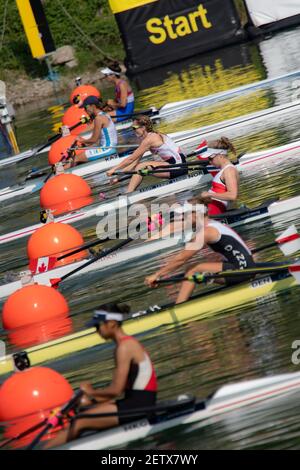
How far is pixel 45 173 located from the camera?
23.3 m

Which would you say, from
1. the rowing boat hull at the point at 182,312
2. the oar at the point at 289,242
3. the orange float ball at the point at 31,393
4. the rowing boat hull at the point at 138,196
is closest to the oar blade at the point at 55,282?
the rowing boat hull at the point at 182,312

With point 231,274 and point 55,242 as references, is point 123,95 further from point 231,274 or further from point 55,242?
point 231,274

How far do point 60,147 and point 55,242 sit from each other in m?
8.11

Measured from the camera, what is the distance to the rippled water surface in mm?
9172

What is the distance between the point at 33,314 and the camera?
1355cm

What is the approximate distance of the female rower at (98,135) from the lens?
22.2m

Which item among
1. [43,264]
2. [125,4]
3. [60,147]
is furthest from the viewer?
[125,4]

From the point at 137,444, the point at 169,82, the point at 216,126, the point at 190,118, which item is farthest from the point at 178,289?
the point at 169,82

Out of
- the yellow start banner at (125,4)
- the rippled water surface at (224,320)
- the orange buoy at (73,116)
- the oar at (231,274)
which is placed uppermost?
the yellow start banner at (125,4)

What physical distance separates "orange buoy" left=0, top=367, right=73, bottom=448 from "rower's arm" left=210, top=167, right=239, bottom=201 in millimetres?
5349

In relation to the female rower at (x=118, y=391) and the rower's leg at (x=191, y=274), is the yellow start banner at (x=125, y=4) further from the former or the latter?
the female rower at (x=118, y=391)

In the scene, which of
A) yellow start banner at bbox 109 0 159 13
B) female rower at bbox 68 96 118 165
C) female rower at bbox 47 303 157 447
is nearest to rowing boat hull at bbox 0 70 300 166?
female rower at bbox 68 96 118 165

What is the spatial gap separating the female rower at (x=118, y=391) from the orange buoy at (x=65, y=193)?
10.5 metres

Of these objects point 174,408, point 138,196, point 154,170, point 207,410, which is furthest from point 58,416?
point 138,196
